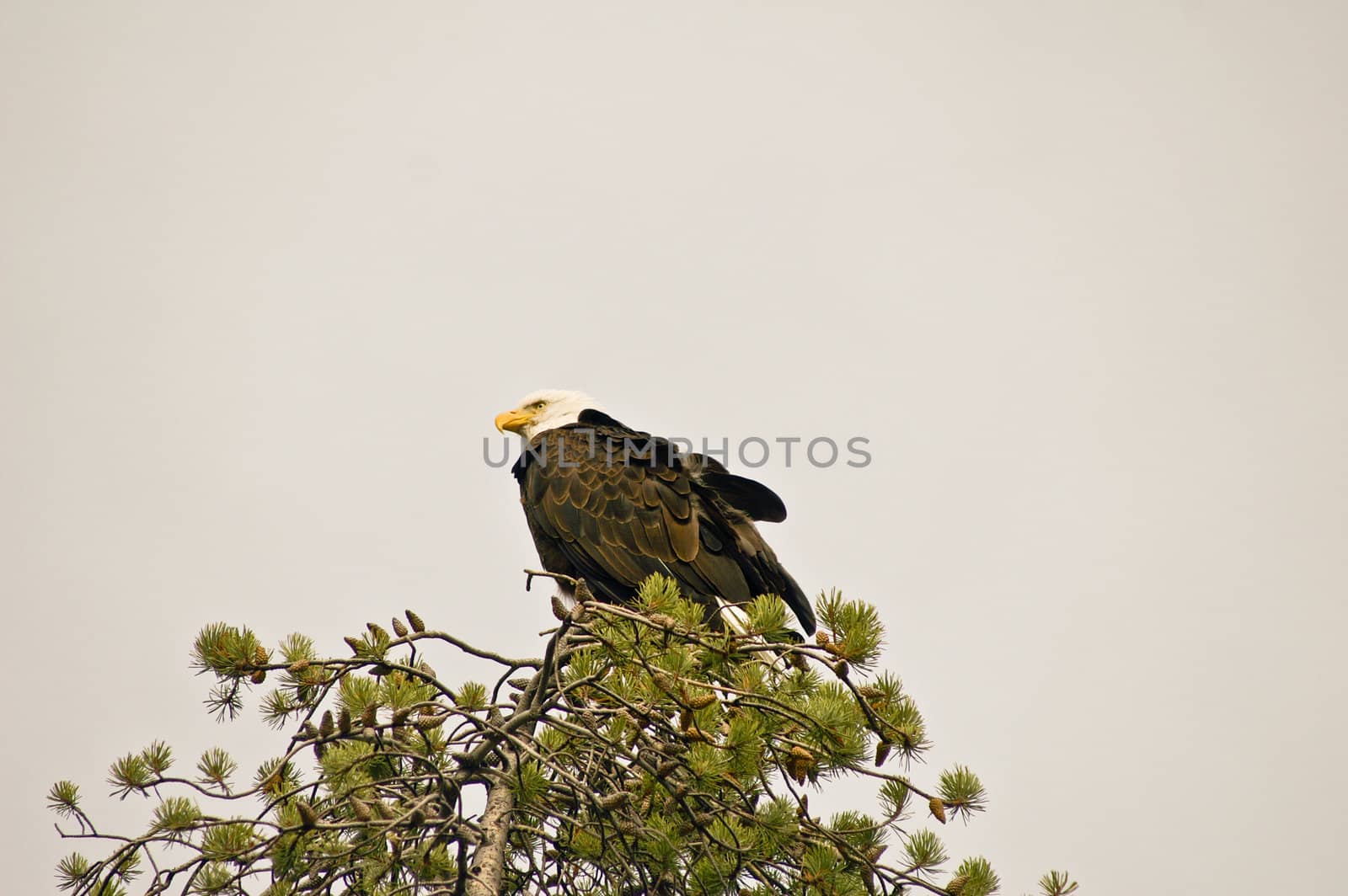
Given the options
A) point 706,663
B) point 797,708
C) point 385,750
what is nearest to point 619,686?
point 706,663

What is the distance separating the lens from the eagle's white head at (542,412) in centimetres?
734

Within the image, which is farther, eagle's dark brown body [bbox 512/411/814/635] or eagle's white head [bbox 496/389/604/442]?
eagle's white head [bbox 496/389/604/442]

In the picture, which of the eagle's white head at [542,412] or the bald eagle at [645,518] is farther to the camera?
the eagle's white head at [542,412]

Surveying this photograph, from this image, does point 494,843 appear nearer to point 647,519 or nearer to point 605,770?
point 605,770

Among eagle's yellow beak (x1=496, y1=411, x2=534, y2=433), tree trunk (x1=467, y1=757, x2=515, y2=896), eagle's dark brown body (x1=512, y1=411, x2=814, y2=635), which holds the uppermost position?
eagle's yellow beak (x1=496, y1=411, x2=534, y2=433)

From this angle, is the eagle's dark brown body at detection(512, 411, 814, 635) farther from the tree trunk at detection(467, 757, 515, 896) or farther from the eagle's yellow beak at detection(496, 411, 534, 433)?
the tree trunk at detection(467, 757, 515, 896)

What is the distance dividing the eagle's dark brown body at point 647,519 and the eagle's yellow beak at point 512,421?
991 millimetres

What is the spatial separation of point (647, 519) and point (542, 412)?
174cm

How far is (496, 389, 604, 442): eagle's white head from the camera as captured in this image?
7.34 metres

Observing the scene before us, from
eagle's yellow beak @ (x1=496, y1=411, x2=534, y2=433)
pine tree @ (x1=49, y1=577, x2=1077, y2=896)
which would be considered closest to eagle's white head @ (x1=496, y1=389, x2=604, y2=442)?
eagle's yellow beak @ (x1=496, y1=411, x2=534, y2=433)

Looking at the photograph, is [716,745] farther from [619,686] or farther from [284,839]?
[284,839]

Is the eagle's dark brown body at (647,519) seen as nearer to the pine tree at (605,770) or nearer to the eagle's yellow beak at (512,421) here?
the eagle's yellow beak at (512,421)

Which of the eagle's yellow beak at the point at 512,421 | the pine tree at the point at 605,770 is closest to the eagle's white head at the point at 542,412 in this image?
the eagle's yellow beak at the point at 512,421

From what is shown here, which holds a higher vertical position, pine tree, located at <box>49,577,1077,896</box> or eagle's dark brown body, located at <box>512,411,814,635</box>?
eagle's dark brown body, located at <box>512,411,814,635</box>
